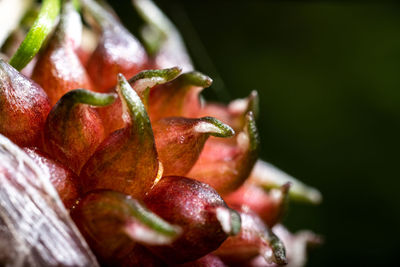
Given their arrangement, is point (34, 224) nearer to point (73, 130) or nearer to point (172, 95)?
point (73, 130)

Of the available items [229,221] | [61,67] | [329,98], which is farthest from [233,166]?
[329,98]

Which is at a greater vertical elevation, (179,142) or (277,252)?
(179,142)

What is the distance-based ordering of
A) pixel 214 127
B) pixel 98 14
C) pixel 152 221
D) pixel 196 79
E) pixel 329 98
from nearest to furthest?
pixel 152 221 < pixel 214 127 < pixel 196 79 < pixel 98 14 < pixel 329 98

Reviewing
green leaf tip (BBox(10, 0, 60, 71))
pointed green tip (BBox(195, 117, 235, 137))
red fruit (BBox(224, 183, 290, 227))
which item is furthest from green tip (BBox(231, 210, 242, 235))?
green leaf tip (BBox(10, 0, 60, 71))

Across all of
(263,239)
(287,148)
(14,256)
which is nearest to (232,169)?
(263,239)

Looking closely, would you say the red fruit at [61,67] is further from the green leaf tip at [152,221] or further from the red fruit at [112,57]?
the green leaf tip at [152,221]

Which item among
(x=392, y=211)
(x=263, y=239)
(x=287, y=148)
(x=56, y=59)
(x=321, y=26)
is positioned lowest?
(x=392, y=211)

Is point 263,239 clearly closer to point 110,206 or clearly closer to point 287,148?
point 110,206

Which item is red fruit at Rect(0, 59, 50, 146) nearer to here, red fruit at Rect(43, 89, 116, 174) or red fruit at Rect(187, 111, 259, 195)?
red fruit at Rect(43, 89, 116, 174)
